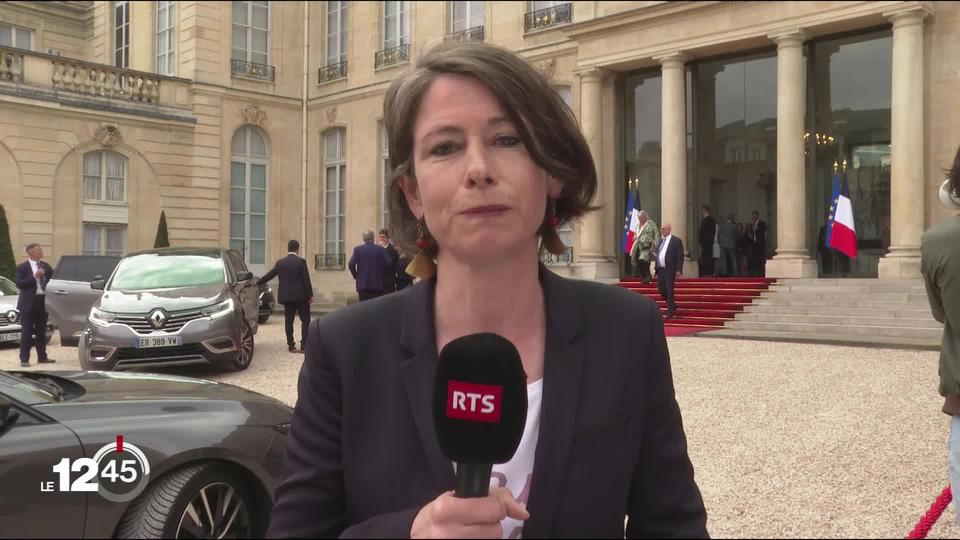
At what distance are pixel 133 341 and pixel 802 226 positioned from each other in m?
13.3

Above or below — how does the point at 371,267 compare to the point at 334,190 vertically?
below

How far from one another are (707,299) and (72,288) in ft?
40.5

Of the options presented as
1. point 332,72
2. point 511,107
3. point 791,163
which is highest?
point 332,72

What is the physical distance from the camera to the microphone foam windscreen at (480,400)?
1085 millimetres

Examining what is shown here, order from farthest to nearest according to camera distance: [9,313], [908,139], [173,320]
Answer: [908,139], [173,320], [9,313]

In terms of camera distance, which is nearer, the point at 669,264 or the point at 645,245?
the point at 669,264

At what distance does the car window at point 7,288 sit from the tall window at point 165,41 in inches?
69.4

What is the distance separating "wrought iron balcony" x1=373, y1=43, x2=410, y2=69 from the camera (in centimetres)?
2294

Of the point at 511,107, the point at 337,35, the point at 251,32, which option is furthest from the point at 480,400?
the point at 337,35

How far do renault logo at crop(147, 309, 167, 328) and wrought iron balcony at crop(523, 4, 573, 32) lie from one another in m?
14.2

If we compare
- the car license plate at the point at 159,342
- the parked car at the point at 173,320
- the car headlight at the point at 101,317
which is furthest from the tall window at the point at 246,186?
the car headlight at the point at 101,317

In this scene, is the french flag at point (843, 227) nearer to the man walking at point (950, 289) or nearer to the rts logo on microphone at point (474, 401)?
the man walking at point (950, 289)

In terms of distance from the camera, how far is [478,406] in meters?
1.13

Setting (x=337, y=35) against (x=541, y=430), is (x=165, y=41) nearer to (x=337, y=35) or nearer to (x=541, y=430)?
(x=541, y=430)
